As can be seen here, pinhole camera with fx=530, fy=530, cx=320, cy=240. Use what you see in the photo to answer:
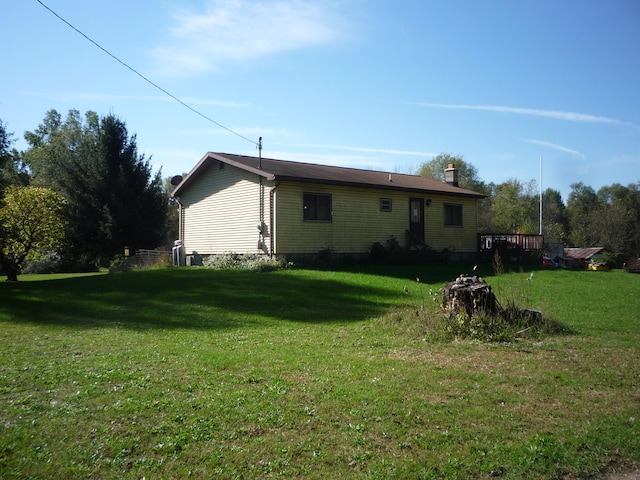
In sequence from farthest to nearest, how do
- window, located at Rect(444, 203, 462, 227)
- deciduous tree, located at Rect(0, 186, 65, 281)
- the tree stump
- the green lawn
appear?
window, located at Rect(444, 203, 462, 227) < deciduous tree, located at Rect(0, 186, 65, 281) < the tree stump < the green lawn

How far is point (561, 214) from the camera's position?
7119 centimetres

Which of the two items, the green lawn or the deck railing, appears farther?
the deck railing

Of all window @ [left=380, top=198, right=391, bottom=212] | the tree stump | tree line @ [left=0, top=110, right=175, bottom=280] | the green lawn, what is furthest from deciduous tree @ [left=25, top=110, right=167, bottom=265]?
the tree stump

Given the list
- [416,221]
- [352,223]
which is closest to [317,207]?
[352,223]

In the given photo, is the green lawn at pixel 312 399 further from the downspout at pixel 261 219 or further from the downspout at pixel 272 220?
the downspout at pixel 261 219

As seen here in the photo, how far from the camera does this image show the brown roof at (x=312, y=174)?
20481 millimetres

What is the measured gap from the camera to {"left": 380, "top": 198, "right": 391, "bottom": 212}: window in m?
23.6

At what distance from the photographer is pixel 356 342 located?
29.6ft

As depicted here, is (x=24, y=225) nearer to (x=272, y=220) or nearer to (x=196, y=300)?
(x=272, y=220)

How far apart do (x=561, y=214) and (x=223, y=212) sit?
60501 mm

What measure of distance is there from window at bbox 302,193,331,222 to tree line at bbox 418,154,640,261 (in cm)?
3396

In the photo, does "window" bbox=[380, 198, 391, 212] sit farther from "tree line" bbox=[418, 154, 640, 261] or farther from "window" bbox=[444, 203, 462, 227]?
"tree line" bbox=[418, 154, 640, 261]

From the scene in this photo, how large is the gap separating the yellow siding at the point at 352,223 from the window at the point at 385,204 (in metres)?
0.15

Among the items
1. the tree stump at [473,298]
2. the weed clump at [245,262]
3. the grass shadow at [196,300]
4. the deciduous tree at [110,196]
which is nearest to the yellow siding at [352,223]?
the weed clump at [245,262]
